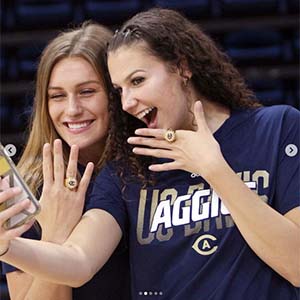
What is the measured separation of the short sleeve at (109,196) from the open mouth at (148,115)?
5.4 inches

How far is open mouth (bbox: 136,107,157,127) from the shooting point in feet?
4.67

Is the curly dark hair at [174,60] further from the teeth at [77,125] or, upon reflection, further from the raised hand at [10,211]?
the raised hand at [10,211]

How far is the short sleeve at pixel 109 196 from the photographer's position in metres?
1.46

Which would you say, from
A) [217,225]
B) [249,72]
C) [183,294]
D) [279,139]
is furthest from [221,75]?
[249,72]

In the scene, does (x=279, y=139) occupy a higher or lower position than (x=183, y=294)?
higher

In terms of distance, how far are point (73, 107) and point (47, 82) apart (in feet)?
0.29

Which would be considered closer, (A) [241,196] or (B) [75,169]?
(A) [241,196]

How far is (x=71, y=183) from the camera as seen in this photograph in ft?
5.01

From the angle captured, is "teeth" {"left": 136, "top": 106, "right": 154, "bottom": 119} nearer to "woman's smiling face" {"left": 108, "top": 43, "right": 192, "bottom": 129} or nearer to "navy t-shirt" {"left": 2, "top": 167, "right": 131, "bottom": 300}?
"woman's smiling face" {"left": 108, "top": 43, "right": 192, "bottom": 129}

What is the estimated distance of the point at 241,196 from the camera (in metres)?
1.29

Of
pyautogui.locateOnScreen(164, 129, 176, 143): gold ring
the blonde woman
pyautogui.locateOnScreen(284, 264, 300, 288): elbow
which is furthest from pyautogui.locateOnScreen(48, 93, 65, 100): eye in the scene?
pyautogui.locateOnScreen(284, 264, 300, 288): elbow

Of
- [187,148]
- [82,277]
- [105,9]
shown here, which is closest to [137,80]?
[187,148]

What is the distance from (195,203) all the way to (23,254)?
0.34 m

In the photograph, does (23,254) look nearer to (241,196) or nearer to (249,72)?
(241,196)
